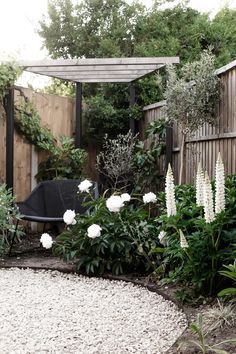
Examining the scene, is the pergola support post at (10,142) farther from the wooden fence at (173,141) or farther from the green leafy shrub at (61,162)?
the green leafy shrub at (61,162)

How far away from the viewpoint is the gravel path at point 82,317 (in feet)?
8.64

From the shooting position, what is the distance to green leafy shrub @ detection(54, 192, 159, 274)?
13.8ft

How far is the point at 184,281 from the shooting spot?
347cm

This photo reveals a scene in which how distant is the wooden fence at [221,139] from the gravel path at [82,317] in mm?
1877

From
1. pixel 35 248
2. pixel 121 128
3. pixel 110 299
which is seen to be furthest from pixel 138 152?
pixel 110 299

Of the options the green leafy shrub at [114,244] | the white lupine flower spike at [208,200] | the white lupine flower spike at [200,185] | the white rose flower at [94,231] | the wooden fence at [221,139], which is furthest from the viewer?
the wooden fence at [221,139]

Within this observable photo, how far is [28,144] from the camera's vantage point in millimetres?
6582

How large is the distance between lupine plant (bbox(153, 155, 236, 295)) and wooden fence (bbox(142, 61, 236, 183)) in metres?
1.67

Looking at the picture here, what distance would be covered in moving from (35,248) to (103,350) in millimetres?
3207

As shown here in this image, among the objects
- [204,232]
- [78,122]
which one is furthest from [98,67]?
[204,232]

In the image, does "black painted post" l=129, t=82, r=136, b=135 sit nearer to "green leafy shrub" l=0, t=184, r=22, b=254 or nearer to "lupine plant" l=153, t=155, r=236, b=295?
"green leafy shrub" l=0, t=184, r=22, b=254

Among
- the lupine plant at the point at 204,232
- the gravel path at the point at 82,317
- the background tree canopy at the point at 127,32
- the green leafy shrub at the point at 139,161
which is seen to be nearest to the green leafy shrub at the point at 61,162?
the green leafy shrub at the point at 139,161

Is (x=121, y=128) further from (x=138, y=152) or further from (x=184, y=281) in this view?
(x=184, y=281)

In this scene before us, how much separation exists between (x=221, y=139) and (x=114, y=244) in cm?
181
